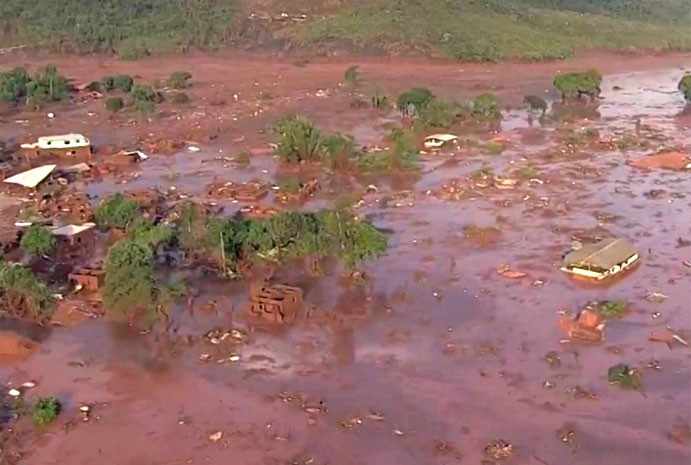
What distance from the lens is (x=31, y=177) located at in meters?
26.9

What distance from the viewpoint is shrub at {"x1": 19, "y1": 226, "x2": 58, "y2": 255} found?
2023cm

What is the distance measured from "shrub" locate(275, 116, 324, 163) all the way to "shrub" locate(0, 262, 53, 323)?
40.4 feet

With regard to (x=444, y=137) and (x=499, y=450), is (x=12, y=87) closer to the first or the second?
(x=444, y=137)

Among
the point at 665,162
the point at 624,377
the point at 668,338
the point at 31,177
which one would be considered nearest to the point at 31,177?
the point at 31,177

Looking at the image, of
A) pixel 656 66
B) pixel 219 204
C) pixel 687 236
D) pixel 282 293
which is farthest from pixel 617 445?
pixel 656 66

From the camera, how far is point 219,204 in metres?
24.9

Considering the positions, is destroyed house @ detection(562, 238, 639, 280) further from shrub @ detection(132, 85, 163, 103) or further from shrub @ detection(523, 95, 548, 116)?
shrub @ detection(132, 85, 163, 103)

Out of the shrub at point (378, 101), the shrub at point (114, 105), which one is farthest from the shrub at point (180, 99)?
the shrub at point (378, 101)

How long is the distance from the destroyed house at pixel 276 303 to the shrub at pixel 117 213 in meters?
5.13

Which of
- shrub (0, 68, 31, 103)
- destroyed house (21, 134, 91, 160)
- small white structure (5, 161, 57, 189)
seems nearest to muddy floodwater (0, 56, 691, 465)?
small white structure (5, 161, 57, 189)

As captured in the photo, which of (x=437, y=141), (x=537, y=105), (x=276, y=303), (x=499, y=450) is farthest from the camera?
(x=537, y=105)

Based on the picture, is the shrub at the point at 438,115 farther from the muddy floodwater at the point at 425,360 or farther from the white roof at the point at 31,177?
the white roof at the point at 31,177

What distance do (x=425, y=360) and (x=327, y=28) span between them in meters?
48.1

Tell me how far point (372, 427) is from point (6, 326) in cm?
768
